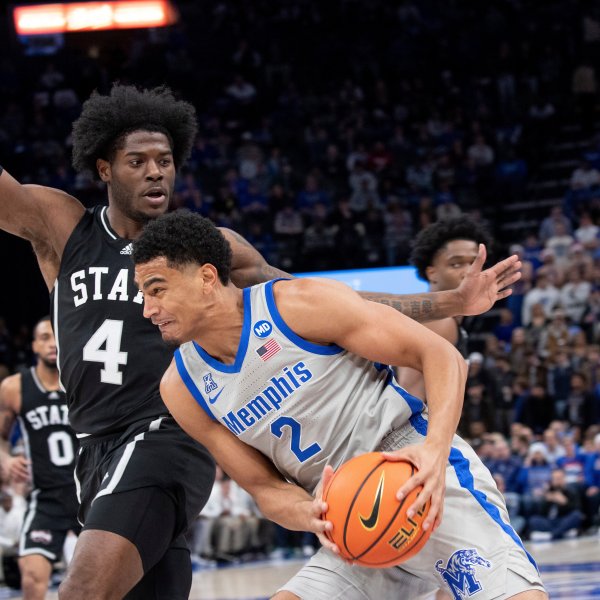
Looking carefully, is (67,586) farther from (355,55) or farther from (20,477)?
(355,55)

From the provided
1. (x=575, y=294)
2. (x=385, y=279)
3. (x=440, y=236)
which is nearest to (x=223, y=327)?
(x=440, y=236)

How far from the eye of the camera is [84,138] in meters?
4.89

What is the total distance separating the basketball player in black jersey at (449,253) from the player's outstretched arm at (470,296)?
1382mm

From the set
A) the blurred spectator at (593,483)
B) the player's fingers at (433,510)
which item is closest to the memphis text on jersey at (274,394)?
the player's fingers at (433,510)

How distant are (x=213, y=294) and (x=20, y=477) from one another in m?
4.25

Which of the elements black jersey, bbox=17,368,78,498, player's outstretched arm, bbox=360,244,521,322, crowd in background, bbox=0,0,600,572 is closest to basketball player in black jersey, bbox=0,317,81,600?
black jersey, bbox=17,368,78,498

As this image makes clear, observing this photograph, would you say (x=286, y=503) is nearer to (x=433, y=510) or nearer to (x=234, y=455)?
(x=234, y=455)

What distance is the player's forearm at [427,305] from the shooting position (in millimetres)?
4301

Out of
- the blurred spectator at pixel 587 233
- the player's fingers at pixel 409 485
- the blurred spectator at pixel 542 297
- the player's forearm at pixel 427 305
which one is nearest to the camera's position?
the player's fingers at pixel 409 485

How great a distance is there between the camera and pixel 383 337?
3629mm

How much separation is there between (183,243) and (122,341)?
77 centimetres

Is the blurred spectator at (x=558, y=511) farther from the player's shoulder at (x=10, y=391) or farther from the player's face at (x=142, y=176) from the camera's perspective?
the player's face at (x=142, y=176)

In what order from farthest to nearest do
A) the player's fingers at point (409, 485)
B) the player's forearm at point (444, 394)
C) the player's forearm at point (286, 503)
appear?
the player's forearm at point (286, 503)
the player's forearm at point (444, 394)
the player's fingers at point (409, 485)

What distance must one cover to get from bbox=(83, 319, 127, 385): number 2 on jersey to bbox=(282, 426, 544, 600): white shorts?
1.09m
